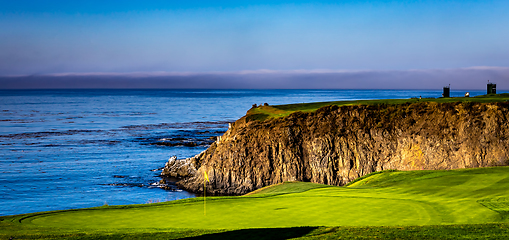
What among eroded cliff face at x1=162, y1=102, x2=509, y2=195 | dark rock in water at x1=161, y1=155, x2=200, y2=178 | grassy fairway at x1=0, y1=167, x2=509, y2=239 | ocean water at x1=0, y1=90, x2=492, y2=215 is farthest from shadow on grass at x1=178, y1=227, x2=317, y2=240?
dark rock in water at x1=161, y1=155, x2=200, y2=178

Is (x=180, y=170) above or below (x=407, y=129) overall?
below

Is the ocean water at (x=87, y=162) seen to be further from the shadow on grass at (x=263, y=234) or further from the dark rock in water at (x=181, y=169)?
the shadow on grass at (x=263, y=234)

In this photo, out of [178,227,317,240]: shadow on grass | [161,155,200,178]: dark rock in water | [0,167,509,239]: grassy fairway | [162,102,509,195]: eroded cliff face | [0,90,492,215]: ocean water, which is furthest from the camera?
[161,155,200,178]: dark rock in water

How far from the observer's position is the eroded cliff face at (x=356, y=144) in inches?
1109

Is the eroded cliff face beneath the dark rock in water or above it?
above

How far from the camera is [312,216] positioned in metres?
13.2

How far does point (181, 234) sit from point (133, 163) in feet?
112

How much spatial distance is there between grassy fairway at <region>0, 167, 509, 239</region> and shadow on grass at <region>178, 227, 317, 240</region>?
0.02 meters

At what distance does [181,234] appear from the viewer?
10.5 metres

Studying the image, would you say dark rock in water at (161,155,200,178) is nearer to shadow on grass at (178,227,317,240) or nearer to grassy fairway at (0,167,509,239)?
grassy fairway at (0,167,509,239)

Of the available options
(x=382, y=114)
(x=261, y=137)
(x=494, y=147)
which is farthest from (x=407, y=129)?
(x=261, y=137)

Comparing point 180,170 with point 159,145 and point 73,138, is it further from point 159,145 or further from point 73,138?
point 73,138

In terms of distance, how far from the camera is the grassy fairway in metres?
10.5

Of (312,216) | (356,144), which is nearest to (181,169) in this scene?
(356,144)
